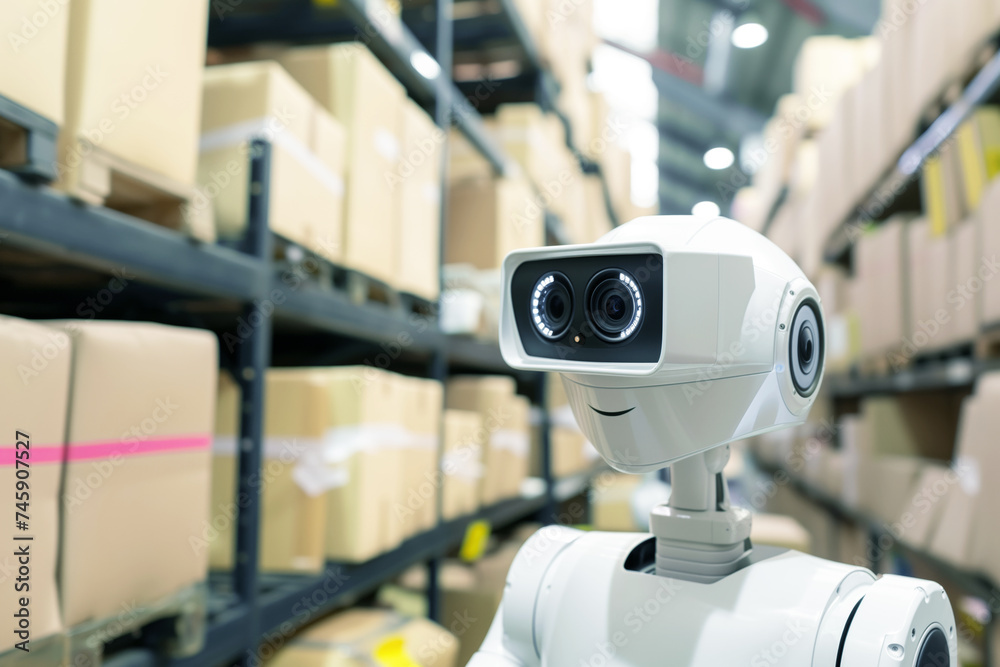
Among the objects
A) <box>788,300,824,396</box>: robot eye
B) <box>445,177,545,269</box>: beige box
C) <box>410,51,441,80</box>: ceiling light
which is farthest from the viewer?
<box>445,177,545,269</box>: beige box

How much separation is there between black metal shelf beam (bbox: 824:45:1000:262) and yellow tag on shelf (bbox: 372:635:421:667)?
185 cm

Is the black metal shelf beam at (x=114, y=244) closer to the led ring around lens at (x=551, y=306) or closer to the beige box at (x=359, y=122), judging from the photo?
the beige box at (x=359, y=122)

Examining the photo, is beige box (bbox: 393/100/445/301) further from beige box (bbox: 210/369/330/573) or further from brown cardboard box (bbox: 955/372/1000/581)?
brown cardboard box (bbox: 955/372/1000/581)

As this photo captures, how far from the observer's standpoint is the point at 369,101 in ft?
5.35

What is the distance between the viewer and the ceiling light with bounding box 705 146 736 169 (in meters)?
9.33

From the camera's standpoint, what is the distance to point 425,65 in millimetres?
2035

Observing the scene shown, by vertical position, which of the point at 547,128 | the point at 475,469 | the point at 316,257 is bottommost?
the point at 475,469

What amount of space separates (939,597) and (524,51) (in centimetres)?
261

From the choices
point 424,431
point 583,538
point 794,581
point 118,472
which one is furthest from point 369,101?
point 794,581

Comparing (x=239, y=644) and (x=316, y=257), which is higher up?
(x=316, y=257)

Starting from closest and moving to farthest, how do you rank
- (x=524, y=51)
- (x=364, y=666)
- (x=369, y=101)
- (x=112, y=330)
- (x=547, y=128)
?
(x=112, y=330) → (x=364, y=666) → (x=369, y=101) → (x=524, y=51) → (x=547, y=128)

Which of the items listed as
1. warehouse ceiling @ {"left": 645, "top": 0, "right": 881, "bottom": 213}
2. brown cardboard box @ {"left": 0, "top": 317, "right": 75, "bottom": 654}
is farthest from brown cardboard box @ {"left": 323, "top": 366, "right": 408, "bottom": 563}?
warehouse ceiling @ {"left": 645, "top": 0, "right": 881, "bottom": 213}

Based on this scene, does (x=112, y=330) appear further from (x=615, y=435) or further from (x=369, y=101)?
(x=369, y=101)

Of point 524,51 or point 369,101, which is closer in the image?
point 369,101
